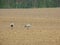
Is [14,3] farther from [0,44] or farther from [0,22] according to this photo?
[0,44]

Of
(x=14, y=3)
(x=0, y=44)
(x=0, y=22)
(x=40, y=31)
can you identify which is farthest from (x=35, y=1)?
(x=0, y=44)

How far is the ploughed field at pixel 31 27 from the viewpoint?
1956 millimetres

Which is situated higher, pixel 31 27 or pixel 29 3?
pixel 29 3

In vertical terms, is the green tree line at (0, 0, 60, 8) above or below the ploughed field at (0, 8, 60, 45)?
above

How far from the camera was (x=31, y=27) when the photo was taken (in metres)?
1.97

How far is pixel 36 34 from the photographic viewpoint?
197cm

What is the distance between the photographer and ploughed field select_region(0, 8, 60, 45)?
1956 millimetres

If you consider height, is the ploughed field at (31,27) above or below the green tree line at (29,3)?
below

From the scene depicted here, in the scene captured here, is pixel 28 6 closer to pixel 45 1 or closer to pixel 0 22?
pixel 45 1

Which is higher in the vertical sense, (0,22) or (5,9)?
(5,9)

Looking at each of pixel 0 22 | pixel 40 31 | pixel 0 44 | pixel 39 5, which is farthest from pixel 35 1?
pixel 0 44

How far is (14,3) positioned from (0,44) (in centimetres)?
59

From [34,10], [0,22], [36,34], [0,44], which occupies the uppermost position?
[34,10]

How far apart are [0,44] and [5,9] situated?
1.57 ft
